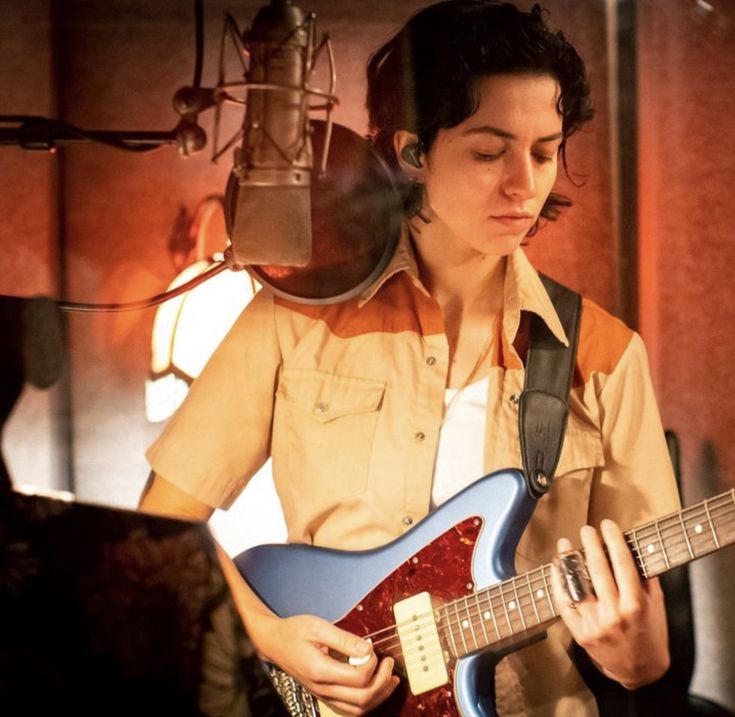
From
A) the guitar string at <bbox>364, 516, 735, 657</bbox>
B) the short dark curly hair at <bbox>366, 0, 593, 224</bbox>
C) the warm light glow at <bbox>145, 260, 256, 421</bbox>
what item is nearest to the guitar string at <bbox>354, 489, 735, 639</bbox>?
the guitar string at <bbox>364, 516, 735, 657</bbox>

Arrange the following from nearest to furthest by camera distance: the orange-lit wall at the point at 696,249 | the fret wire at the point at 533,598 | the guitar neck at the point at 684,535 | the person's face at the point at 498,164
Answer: the guitar neck at the point at 684,535
the fret wire at the point at 533,598
the person's face at the point at 498,164
the orange-lit wall at the point at 696,249

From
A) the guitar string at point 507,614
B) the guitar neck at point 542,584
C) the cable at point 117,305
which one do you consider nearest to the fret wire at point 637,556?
the guitar neck at point 542,584

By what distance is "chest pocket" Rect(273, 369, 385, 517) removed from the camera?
1431 millimetres

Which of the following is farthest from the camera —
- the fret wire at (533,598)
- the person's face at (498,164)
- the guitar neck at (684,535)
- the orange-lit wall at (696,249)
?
the orange-lit wall at (696,249)

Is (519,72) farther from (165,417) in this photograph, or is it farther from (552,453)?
(165,417)

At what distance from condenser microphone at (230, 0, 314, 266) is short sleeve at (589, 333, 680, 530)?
19.4 inches

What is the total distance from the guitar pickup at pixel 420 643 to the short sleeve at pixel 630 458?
10.8 inches

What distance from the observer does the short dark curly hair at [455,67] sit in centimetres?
139

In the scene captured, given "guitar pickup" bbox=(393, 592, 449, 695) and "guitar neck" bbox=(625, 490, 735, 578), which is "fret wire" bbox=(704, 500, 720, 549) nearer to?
"guitar neck" bbox=(625, 490, 735, 578)

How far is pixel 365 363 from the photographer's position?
1.47 meters

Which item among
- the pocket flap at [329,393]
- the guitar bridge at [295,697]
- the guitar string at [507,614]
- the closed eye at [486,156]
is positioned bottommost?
the guitar bridge at [295,697]

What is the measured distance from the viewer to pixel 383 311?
148 cm

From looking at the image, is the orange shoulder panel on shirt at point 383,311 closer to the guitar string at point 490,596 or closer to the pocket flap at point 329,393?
the pocket flap at point 329,393

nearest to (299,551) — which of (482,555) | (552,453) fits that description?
(482,555)
